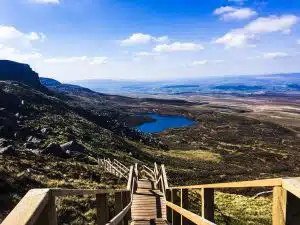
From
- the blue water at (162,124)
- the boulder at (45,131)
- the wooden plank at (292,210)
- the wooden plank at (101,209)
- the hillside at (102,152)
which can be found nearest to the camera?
the wooden plank at (292,210)

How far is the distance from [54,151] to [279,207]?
2818cm

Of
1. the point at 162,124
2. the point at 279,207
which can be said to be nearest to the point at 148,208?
the point at 279,207

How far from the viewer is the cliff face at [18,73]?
133500mm

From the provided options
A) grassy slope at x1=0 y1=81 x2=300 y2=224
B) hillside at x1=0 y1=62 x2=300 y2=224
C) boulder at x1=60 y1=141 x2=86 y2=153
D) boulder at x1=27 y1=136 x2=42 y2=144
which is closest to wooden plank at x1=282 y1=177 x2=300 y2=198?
hillside at x1=0 y1=62 x2=300 y2=224

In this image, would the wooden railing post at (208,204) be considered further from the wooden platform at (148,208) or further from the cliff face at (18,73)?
the cliff face at (18,73)

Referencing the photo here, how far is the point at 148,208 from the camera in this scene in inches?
495

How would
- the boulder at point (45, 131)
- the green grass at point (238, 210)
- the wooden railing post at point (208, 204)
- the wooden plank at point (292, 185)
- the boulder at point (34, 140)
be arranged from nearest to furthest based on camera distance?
the wooden plank at point (292, 185) → the wooden railing post at point (208, 204) → the green grass at point (238, 210) → the boulder at point (34, 140) → the boulder at point (45, 131)

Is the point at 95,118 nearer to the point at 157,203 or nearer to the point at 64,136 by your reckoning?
the point at 64,136

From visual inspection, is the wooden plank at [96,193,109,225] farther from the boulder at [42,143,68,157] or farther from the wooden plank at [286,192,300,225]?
the boulder at [42,143,68,157]

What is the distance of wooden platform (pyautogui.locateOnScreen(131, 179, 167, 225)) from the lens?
10.7 m

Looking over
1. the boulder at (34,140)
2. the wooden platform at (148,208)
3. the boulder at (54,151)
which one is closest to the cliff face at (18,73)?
the boulder at (34,140)

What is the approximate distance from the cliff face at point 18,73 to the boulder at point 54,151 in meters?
106

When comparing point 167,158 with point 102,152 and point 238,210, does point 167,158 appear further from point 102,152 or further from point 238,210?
point 238,210

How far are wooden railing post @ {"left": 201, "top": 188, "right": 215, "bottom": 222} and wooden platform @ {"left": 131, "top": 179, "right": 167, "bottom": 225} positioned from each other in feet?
17.2
